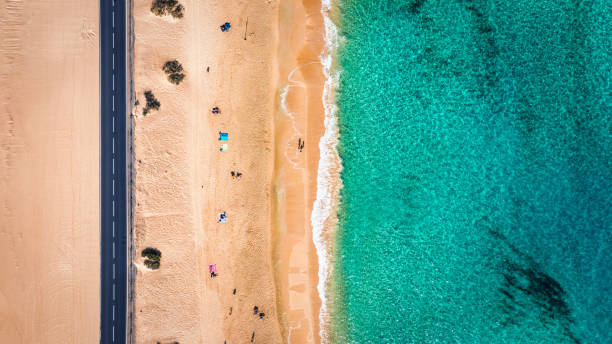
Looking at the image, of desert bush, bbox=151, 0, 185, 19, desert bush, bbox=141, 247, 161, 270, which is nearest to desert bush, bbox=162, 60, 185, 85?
desert bush, bbox=151, 0, 185, 19

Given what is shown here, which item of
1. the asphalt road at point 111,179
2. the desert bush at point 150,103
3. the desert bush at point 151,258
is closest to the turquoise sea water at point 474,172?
the desert bush at point 151,258

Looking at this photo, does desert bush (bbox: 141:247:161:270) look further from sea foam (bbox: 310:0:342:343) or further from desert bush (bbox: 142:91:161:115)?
sea foam (bbox: 310:0:342:343)

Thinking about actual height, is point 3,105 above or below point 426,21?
below

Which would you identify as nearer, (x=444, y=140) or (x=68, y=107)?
(x=68, y=107)

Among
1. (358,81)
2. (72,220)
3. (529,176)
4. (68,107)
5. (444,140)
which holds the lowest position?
(72,220)

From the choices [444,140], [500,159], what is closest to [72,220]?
[444,140]

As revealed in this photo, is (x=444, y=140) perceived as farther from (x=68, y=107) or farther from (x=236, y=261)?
(x=68, y=107)

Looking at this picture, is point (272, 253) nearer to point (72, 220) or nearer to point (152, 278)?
point (152, 278)
